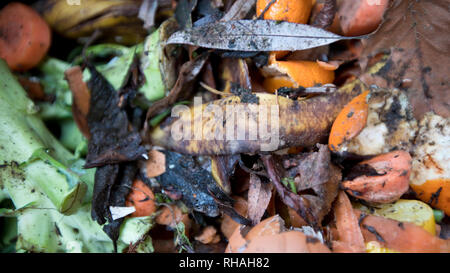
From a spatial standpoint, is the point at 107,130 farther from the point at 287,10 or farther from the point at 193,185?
the point at 287,10

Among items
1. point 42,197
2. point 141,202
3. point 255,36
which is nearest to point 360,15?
point 255,36

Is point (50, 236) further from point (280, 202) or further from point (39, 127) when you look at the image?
point (280, 202)

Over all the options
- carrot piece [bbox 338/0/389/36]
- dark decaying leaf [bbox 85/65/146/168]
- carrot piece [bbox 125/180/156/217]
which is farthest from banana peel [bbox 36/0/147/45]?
carrot piece [bbox 338/0/389/36]

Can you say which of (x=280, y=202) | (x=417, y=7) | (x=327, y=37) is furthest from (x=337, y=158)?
(x=417, y=7)

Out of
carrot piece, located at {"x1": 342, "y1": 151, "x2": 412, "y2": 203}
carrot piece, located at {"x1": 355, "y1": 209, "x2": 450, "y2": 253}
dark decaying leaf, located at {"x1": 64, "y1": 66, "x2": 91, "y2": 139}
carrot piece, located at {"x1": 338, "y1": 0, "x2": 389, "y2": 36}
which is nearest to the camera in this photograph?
carrot piece, located at {"x1": 355, "y1": 209, "x2": 450, "y2": 253}

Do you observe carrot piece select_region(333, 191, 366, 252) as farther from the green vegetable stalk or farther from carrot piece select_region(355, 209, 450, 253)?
the green vegetable stalk

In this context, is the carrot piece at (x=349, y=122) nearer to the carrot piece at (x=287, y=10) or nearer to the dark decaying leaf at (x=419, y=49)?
the dark decaying leaf at (x=419, y=49)

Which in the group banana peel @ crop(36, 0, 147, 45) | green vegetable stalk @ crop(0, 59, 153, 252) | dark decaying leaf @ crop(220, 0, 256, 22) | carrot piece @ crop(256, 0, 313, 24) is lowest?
green vegetable stalk @ crop(0, 59, 153, 252)
